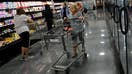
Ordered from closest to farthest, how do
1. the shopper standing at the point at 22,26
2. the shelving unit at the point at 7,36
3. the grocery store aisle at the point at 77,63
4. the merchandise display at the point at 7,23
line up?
the grocery store aisle at the point at 77,63
the shopper standing at the point at 22,26
the shelving unit at the point at 7,36
the merchandise display at the point at 7,23

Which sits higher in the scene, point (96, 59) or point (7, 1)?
point (7, 1)

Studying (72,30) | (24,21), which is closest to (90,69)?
(72,30)

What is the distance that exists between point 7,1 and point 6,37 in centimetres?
150

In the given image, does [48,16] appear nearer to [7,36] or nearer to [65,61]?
[7,36]

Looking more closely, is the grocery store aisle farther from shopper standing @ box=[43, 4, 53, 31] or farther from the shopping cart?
shopper standing @ box=[43, 4, 53, 31]

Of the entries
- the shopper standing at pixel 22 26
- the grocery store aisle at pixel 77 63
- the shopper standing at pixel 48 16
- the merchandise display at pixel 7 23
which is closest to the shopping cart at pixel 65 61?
the grocery store aisle at pixel 77 63

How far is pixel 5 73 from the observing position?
21.1ft

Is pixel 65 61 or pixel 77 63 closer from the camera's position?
pixel 65 61

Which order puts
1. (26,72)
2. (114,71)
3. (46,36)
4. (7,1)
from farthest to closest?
(7,1), (46,36), (26,72), (114,71)

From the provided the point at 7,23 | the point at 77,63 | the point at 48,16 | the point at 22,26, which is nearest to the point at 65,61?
the point at 77,63

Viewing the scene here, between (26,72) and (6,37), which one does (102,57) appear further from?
(6,37)

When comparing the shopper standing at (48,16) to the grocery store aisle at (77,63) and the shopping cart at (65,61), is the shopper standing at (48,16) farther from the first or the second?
the shopping cart at (65,61)

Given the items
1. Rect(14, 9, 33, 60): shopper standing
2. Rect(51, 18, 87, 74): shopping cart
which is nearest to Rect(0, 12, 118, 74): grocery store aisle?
Rect(51, 18, 87, 74): shopping cart

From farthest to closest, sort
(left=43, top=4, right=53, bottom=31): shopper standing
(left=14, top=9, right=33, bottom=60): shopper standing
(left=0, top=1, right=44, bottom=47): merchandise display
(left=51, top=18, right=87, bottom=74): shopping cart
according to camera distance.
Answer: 1. (left=43, top=4, right=53, bottom=31): shopper standing
2. (left=0, top=1, right=44, bottom=47): merchandise display
3. (left=14, top=9, right=33, bottom=60): shopper standing
4. (left=51, top=18, right=87, bottom=74): shopping cart
